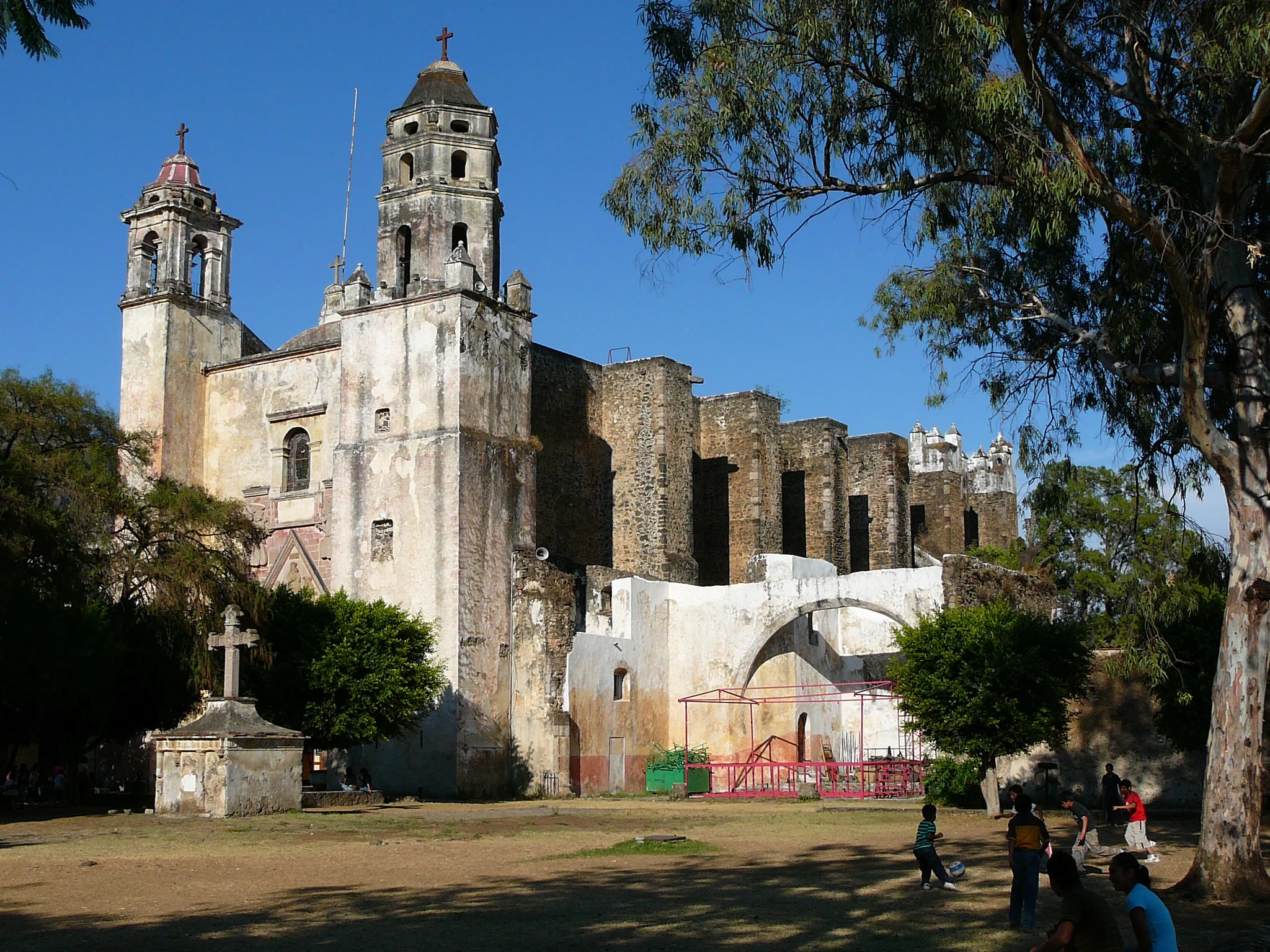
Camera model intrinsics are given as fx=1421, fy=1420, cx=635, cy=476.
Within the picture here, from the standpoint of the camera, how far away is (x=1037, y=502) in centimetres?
1689

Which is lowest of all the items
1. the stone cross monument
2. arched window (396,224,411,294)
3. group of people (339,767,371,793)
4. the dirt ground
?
group of people (339,767,371,793)

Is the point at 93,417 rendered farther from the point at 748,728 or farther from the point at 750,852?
the point at 748,728

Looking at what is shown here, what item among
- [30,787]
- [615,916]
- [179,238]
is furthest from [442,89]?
[615,916]

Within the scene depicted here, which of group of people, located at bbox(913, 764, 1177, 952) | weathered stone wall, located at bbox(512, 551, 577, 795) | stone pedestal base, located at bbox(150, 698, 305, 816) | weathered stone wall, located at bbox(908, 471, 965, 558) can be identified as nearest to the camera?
group of people, located at bbox(913, 764, 1177, 952)

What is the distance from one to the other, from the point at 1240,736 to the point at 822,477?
90.2 ft

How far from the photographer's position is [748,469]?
38156 millimetres

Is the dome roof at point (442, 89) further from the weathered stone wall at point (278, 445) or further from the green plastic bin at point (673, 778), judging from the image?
the green plastic bin at point (673, 778)

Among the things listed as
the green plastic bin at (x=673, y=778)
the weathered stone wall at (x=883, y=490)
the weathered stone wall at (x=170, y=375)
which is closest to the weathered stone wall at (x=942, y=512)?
the weathered stone wall at (x=883, y=490)

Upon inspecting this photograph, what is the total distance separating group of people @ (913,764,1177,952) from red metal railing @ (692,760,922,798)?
9.19m

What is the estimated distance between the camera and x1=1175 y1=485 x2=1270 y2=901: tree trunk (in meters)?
11.7

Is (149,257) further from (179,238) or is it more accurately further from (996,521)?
(996,521)

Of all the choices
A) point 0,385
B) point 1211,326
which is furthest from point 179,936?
point 0,385

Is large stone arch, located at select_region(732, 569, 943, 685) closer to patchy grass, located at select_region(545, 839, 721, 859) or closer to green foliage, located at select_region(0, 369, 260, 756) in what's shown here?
green foliage, located at select_region(0, 369, 260, 756)

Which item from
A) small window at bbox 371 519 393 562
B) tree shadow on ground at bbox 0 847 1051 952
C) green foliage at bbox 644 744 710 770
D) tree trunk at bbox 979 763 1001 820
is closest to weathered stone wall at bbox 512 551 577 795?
small window at bbox 371 519 393 562
